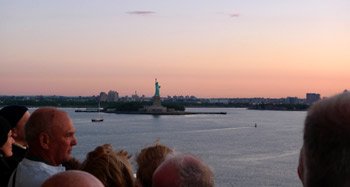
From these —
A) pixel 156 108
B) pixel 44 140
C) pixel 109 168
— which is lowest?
pixel 156 108

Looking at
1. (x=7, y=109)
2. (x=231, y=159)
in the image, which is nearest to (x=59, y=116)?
(x=7, y=109)

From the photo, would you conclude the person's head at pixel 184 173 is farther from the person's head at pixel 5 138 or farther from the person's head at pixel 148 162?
the person's head at pixel 5 138

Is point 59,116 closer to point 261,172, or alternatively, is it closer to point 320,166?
point 320,166

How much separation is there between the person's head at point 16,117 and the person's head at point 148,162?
1107 mm

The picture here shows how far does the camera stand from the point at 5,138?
304cm

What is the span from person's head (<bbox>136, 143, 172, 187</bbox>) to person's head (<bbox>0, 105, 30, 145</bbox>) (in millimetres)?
1107

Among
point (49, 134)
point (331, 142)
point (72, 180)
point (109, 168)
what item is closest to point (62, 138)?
point (49, 134)

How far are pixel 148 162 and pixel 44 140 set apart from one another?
47 centimetres

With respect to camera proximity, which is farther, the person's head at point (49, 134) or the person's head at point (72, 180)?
the person's head at point (49, 134)

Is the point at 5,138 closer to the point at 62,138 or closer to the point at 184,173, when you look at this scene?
the point at 62,138

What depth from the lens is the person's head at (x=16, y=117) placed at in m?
3.32

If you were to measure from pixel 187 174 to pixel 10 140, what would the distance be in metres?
1.57

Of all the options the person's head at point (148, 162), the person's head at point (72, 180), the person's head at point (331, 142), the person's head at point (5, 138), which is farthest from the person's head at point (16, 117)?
the person's head at point (331, 142)

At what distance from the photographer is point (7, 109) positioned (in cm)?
338
